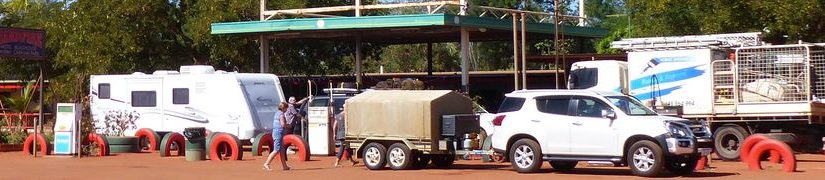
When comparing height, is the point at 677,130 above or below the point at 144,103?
below

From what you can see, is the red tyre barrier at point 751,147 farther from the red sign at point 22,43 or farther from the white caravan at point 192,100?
the red sign at point 22,43

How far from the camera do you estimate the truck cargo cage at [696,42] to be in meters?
25.5

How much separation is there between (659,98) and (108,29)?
2191cm

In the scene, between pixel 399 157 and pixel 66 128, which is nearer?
pixel 399 157

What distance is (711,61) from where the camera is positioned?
25.9 meters

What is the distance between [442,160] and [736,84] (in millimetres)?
6927

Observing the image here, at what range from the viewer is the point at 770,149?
20641mm

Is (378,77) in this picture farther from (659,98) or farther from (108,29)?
(659,98)

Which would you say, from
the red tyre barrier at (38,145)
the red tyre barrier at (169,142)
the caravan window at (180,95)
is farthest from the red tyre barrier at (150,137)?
the red tyre barrier at (38,145)

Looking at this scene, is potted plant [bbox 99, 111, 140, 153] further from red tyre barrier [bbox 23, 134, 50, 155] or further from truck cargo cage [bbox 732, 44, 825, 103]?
truck cargo cage [bbox 732, 44, 825, 103]

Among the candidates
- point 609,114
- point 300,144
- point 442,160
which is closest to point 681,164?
point 609,114

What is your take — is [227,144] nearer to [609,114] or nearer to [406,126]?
[406,126]

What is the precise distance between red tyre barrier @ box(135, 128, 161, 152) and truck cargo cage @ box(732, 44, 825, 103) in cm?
1431

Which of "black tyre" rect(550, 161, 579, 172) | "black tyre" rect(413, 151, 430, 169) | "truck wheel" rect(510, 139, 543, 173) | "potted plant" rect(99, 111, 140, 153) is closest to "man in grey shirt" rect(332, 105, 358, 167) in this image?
"black tyre" rect(413, 151, 430, 169)
